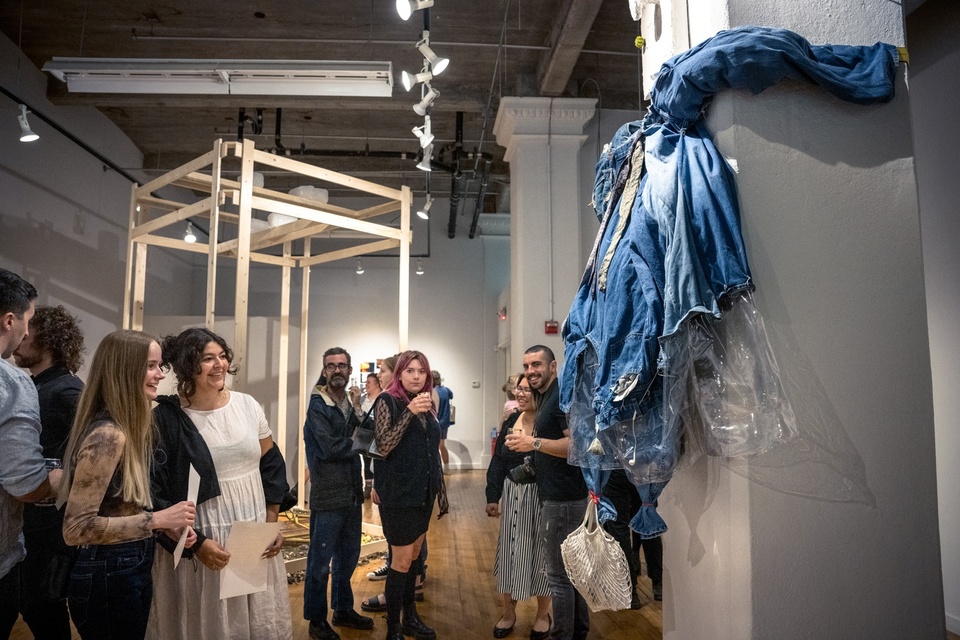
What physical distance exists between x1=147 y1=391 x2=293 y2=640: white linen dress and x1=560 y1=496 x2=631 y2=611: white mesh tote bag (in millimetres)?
1047

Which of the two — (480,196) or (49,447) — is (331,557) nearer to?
(49,447)

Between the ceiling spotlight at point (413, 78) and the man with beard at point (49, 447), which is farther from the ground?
the ceiling spotlight at point (413, 78)

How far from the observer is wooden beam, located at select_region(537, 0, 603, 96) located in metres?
5.08

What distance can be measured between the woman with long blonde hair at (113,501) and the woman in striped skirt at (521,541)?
5.54 ft

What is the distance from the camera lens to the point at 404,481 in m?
3.04

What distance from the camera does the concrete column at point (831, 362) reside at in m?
1.48

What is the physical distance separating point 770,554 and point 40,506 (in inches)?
83.8

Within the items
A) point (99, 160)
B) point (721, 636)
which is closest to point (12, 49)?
point (99, 160)

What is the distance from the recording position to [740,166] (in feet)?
5.18

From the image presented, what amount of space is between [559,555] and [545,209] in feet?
13.2

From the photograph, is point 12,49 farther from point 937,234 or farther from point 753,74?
point 937,234

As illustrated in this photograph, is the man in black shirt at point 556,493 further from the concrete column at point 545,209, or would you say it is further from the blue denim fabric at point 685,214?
the concrete column at point 545,209

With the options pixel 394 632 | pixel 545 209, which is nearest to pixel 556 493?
pixel 394 632

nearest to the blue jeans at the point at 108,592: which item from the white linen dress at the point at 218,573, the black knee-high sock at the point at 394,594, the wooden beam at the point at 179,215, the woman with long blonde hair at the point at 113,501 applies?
the woman with long blonde hair at the point at 113,501
